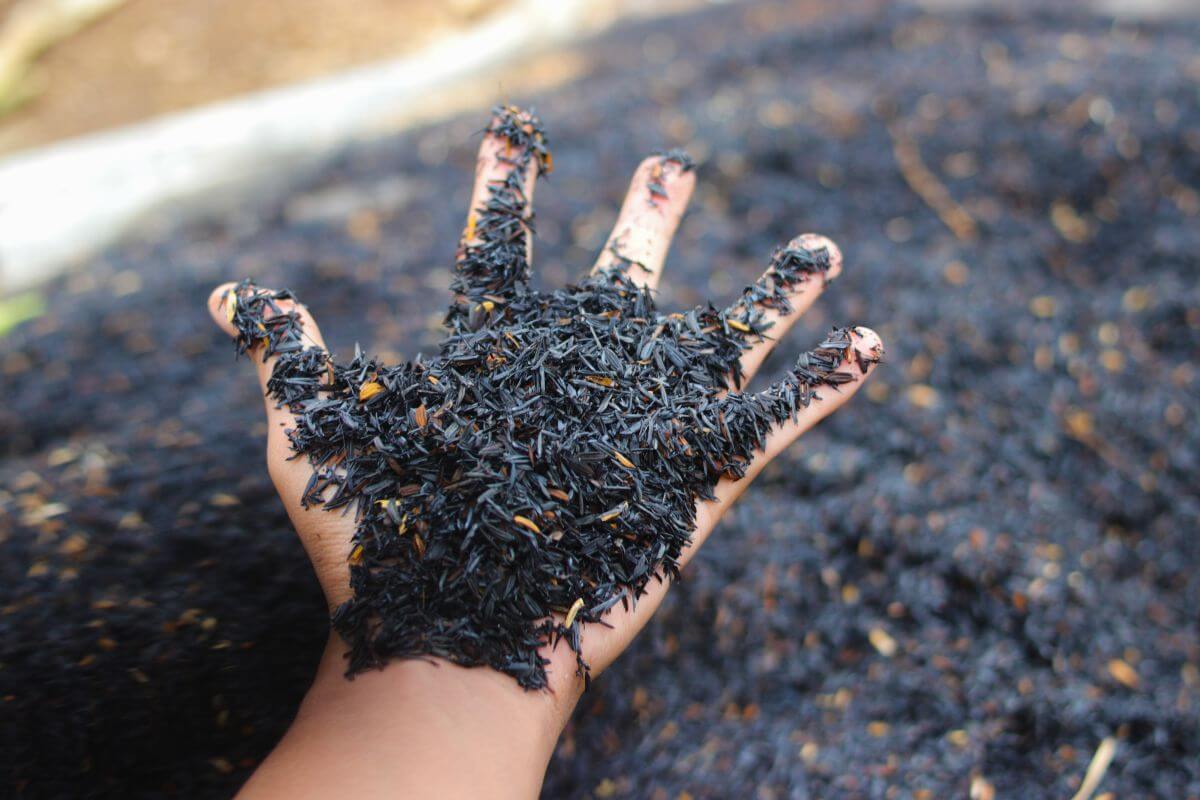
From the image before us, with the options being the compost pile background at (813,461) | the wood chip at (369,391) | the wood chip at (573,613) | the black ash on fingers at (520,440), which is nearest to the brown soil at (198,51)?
the compost pile background at (813,461)

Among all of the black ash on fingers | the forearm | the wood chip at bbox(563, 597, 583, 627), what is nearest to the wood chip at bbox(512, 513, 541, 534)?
the black ash on fingers

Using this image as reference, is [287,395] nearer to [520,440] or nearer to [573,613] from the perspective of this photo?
[520,440]

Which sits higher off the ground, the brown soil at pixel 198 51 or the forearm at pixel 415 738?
the brown soil at pixel 198 51

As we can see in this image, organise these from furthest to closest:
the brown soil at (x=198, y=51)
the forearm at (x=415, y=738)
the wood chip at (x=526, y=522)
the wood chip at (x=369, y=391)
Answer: the brown soil at (x=198, y=51), the wood chip at (x=369, y=391), the wood chip at (x=526, y=522), the forearm at (x=415, y=738)

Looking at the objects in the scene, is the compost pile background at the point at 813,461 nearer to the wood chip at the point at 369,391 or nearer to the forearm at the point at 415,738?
the forearm at the point at 415,738

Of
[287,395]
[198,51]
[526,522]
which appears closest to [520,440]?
[526,522]

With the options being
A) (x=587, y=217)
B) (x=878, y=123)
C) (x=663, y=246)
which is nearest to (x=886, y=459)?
(x=663, y=246)

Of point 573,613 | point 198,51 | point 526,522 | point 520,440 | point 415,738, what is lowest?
point 415,738

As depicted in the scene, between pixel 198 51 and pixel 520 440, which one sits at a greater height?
pixel 198 51
